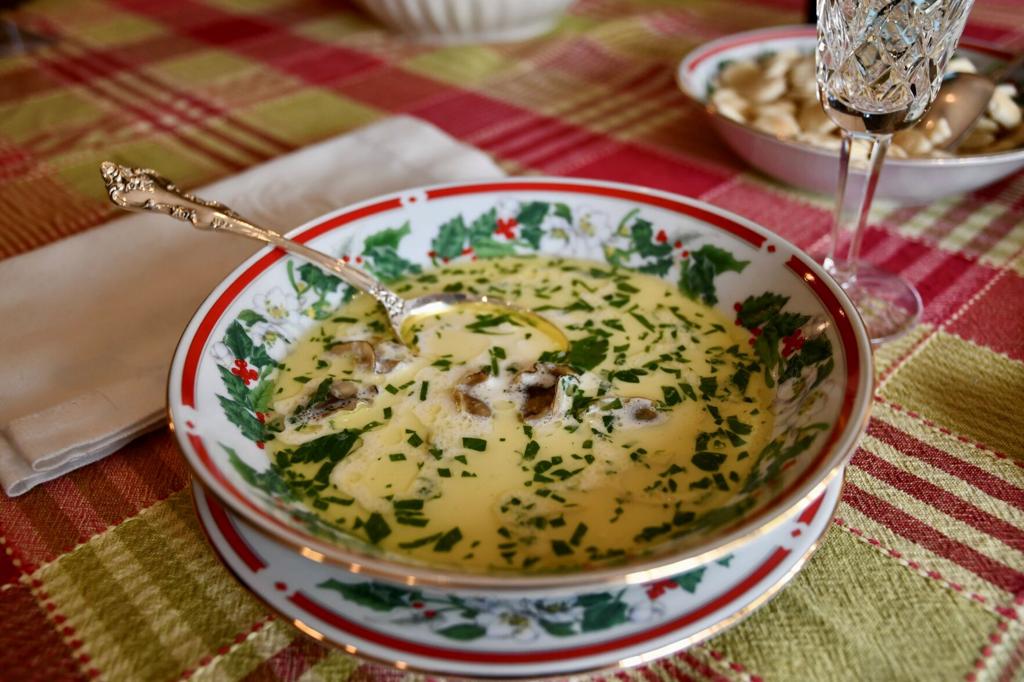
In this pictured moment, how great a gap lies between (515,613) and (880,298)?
66cm

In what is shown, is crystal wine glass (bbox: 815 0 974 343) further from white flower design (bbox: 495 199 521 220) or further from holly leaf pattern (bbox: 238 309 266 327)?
holly leaf pattern (bbox: 238 309 266 327)

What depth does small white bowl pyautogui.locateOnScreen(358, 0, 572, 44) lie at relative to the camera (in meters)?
1.73

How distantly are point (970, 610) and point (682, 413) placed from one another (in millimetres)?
267

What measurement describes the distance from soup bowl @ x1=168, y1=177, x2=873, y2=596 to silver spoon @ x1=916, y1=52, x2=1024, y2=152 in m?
0.48

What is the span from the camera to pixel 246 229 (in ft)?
2.78

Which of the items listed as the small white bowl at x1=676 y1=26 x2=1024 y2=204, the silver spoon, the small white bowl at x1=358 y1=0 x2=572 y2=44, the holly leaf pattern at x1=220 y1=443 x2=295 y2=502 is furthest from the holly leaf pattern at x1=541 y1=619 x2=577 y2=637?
the small white bowl at x1=358 y1=0 x2=572 y2=44

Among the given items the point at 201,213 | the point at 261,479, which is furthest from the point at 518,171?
the point at 261,479

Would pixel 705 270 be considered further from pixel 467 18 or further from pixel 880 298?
pixel 467 18

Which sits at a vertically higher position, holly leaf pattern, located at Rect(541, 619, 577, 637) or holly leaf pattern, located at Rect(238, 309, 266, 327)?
holly leaf pattern, located at Rect(238, 309, 266, 327)

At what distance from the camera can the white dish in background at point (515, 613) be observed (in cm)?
52

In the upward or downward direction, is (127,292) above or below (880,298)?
above

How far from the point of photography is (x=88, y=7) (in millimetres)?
2137

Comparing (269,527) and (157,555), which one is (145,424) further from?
(269,527)

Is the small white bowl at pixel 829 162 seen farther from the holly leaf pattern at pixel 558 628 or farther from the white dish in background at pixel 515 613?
the holly leaf pattern at pixel 558 628
